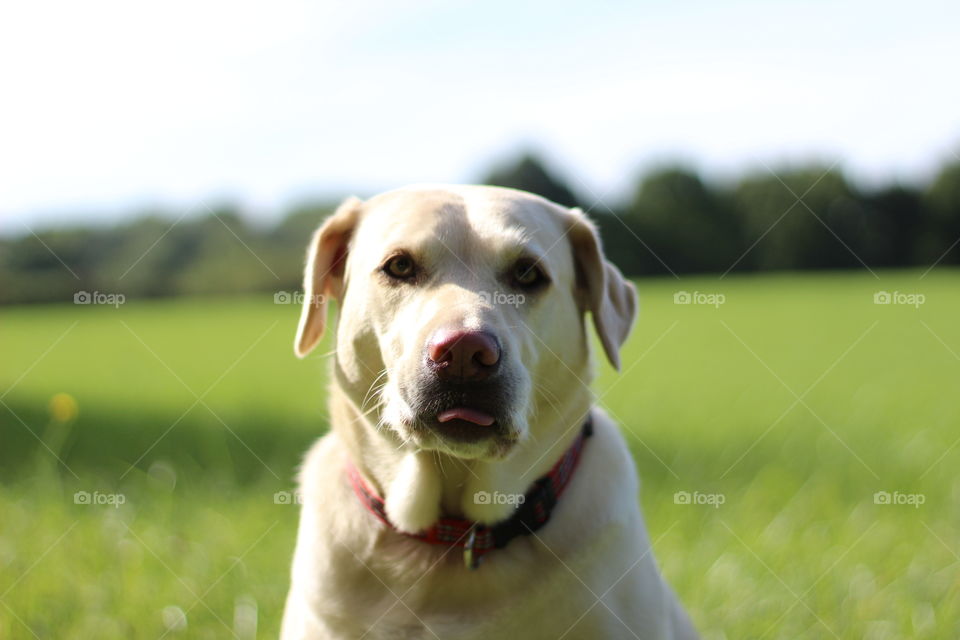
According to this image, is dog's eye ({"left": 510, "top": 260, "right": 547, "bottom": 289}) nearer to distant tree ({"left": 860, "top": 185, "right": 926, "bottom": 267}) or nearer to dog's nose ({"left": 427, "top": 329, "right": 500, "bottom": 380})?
dog's nose ({"left": 427, "top": 329, "right": 500, "bottom": 380})

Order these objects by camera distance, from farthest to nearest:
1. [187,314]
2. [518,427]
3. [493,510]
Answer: [187,314]
[493,510]
[518,427]

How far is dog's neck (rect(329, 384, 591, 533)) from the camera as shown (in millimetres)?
2908

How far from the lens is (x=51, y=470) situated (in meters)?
6.06

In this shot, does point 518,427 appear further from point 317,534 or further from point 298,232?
point 298,232

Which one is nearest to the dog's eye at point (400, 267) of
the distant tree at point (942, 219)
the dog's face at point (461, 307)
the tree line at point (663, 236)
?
the dog's face at point (461, 307)

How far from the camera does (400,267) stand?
2990mm

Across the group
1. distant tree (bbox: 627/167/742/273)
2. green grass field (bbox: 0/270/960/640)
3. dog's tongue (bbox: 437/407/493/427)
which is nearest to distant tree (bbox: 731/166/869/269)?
distant tree (bbox: 627/167/742/273)

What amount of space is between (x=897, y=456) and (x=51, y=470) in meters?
6.78

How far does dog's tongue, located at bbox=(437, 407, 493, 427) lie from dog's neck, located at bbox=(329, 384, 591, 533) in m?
0.32

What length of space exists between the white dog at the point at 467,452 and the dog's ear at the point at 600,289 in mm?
13

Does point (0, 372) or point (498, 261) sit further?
point (0, 372)

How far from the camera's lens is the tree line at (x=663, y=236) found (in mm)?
19141

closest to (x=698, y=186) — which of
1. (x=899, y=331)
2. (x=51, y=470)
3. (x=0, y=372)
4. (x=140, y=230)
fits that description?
(x=899, y=331)

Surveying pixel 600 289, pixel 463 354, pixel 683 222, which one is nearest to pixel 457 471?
pixel 463 354
